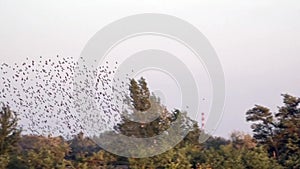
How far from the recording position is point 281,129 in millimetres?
11328

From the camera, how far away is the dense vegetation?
9844 mm

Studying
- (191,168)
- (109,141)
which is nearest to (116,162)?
(109,141)

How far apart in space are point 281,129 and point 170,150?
10.3 feet

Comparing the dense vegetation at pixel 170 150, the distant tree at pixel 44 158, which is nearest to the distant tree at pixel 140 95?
the dense vegetation at pixel 170 150

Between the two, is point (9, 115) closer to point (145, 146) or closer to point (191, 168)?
point (145, 146)

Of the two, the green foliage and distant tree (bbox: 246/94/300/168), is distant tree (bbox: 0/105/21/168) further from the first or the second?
distant tree (bbox: 246/94/300/168)

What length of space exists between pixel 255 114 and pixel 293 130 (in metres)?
1.07

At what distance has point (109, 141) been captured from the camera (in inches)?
430

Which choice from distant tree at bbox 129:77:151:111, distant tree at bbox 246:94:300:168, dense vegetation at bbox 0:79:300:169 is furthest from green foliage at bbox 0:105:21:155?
distant tree at bbox 246:94:300:168

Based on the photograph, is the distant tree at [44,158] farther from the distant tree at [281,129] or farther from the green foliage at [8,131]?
the distant tree at [281,129]

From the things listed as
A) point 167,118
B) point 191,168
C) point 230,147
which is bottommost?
point 191,168

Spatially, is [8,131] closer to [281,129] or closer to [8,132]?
[8,132]

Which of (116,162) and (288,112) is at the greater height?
(288,112)

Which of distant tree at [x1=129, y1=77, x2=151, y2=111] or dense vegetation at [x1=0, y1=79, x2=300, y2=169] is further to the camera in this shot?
distant tree at [x1=129, y1=77, x2=151, y2=111]
